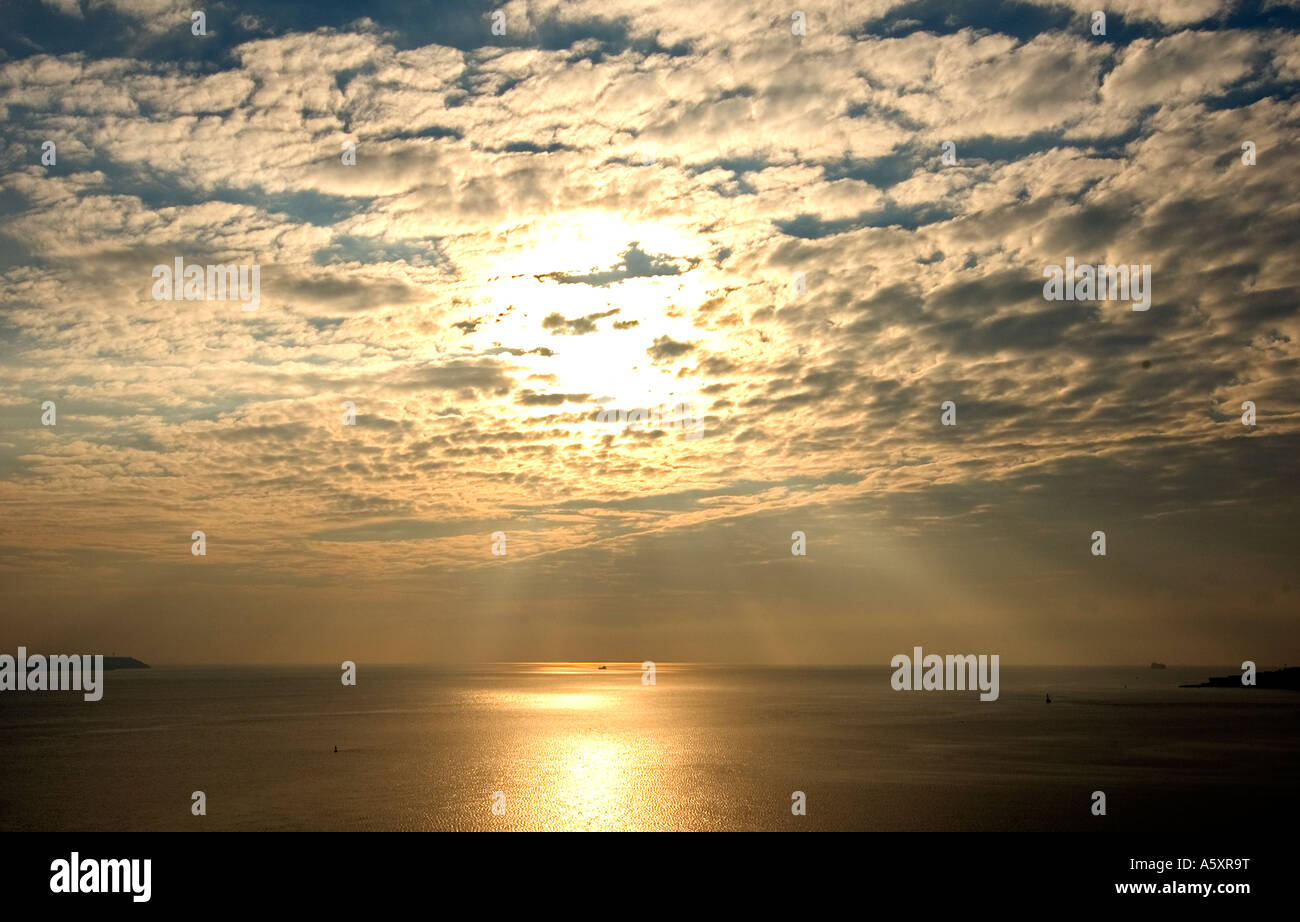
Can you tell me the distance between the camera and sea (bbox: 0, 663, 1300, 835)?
55.2m

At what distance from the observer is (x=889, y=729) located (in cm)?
→ 12075

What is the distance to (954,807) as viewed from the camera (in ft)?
189

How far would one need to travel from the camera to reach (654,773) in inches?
3081

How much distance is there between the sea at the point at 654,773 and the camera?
55.2 m
